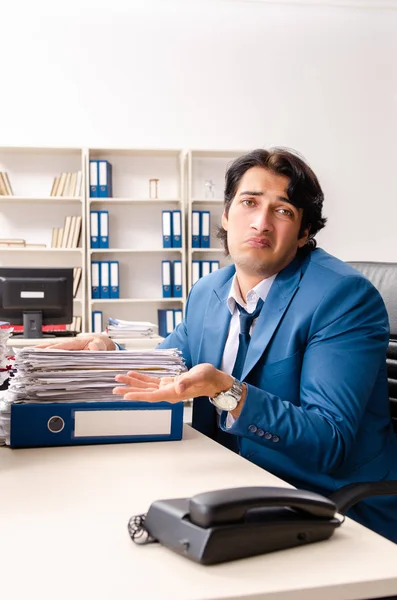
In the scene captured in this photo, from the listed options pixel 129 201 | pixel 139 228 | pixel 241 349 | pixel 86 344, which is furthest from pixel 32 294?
pixel 241 349

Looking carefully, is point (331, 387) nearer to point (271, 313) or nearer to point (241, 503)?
point (271, 313)

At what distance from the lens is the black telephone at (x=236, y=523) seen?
2.32ft

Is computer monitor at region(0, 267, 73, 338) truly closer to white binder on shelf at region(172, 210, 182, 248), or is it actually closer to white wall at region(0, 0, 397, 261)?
white binder on shelf at region(172, 210, 182, 248)

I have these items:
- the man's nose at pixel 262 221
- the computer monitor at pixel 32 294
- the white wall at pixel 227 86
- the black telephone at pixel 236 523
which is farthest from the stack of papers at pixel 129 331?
the black telephone at pixel 236 523

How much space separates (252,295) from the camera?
5.77 feet

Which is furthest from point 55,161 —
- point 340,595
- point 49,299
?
point 340,595

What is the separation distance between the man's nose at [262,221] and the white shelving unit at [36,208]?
3.98 metres

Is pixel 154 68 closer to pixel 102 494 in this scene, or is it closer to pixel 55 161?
pixel 55 161

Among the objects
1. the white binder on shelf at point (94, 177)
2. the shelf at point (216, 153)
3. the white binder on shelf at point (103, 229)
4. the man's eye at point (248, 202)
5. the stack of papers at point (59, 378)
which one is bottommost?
the stack of papers at point (59, 378)

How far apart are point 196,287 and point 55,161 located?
3.97 m

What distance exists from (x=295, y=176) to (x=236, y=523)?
1.21m

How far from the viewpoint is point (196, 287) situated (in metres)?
2.04

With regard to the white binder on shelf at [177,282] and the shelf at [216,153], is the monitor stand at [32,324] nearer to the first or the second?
the white binder on shelf at [177,282]

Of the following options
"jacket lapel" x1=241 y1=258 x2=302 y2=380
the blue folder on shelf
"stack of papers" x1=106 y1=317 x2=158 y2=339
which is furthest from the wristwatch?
"stack of papers" x1=106 y1=317 x2=158 y2=339
